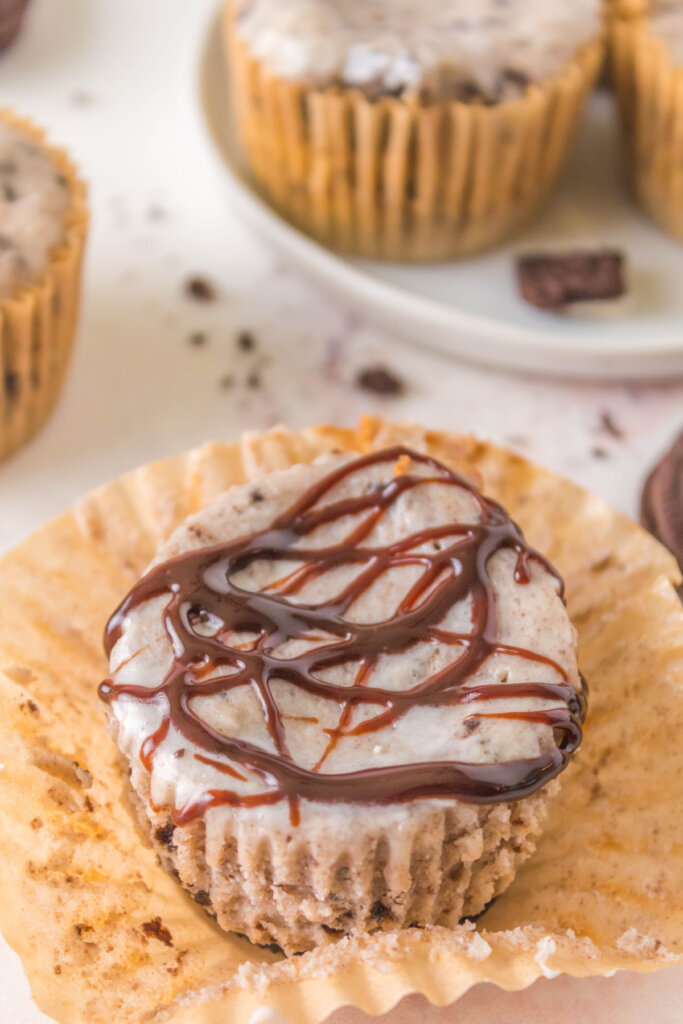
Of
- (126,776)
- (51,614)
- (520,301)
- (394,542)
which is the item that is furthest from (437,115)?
(126,776)

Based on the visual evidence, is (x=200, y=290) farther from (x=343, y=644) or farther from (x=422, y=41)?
(x=343, y=644)

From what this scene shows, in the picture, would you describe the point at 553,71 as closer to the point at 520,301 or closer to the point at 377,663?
the point at 520,301

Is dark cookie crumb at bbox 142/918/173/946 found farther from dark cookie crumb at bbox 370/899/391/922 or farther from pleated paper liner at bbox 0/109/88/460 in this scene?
pleated paper liner at bbox 0/109/88/460

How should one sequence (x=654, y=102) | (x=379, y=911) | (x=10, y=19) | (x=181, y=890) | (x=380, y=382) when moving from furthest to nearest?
(x=10, y=19) → (x=654, y=102) → (x=380, y=382) → (x=181, y=890) → (x=379, y=911)

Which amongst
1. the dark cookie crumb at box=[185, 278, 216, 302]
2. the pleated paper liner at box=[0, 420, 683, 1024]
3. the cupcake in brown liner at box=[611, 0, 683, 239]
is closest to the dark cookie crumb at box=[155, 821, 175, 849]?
the pleated paper liner at box=[0, 420, 683, 1024]

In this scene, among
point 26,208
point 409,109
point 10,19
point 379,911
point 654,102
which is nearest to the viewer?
point 379,911

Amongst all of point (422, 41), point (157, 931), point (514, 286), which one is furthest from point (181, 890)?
point (422, 41)

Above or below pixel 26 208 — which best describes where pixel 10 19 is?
above
